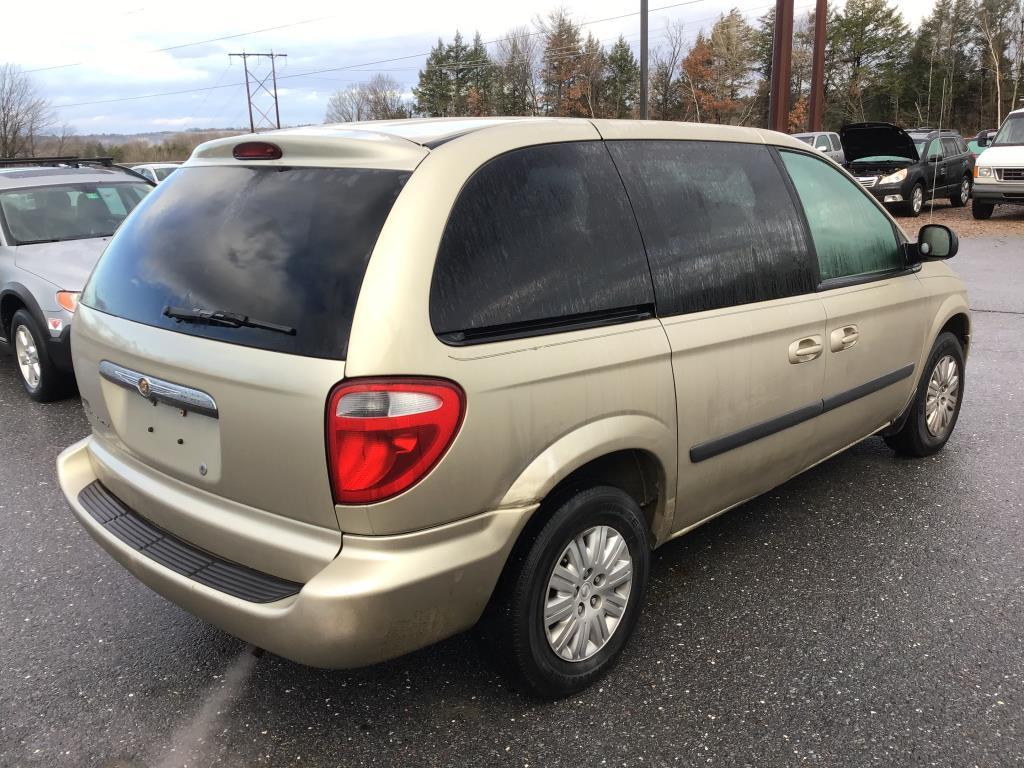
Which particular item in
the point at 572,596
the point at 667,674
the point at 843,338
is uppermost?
the point at 843,338

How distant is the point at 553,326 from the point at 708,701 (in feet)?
4.18

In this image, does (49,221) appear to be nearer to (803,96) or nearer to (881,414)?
(881,414)

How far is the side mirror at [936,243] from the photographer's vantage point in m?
3.85

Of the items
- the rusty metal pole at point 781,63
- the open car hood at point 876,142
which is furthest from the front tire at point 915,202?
→ the rusty metal pole at point 781,63

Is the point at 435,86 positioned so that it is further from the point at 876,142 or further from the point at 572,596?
the point at 572,596

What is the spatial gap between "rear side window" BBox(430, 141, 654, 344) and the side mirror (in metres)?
2.02

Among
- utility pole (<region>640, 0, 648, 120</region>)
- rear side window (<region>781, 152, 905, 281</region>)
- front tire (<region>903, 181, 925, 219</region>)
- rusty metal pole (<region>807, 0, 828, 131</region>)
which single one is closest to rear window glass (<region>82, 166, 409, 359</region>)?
rear side window (<region>781, 152, 905, 281</region>)

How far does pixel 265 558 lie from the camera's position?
2143 mm

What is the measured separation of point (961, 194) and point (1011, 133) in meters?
3.39

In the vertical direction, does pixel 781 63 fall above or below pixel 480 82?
below

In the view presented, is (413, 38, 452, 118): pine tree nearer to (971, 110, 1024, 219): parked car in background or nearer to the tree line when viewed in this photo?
the tree line

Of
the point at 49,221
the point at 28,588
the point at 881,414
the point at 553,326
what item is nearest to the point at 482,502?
the point at 553,326

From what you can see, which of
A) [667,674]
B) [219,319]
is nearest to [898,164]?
[667,674]

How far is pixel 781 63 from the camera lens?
2138cm
